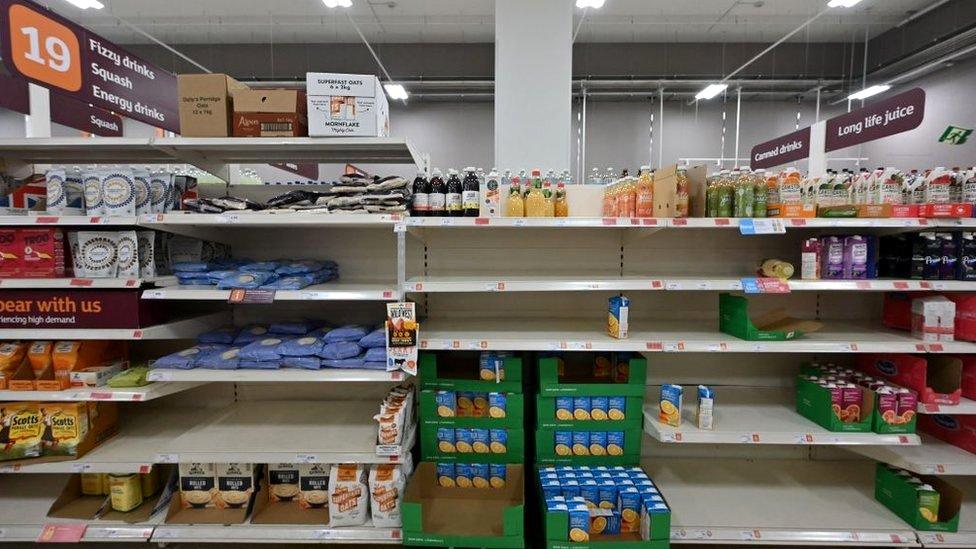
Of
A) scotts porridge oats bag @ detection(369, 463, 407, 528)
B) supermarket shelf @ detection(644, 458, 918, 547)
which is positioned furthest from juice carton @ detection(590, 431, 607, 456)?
scotts porridge oats bag @ detection(369, 463, 407, 528)

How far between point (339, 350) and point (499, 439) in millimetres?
979

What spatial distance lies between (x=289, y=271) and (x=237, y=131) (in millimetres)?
749

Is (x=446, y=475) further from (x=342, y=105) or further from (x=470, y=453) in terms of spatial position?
(x=342, y=105)

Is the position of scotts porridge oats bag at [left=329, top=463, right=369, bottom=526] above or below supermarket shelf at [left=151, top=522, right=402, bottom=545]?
above

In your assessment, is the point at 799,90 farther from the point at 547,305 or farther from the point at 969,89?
the point at 547,305

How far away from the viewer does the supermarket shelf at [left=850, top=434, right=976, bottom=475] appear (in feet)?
7.22

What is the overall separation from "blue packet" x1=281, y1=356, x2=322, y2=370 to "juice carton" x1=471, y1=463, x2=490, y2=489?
39.1 inches

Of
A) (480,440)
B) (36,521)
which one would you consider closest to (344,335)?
(480,440)

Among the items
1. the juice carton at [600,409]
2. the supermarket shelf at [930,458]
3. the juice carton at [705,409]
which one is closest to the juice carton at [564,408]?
the juice carton at [600,409]

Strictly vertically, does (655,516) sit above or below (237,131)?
below

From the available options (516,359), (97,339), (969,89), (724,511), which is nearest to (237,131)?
(97,339)

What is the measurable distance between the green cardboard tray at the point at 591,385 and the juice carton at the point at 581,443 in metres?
0.23

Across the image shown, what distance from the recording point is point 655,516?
6.34 ft

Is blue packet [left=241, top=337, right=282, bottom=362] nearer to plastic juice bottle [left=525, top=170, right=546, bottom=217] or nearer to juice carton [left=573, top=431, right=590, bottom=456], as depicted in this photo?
plastic juice bottle [left=525, top=170, right=546, bottom=217]
